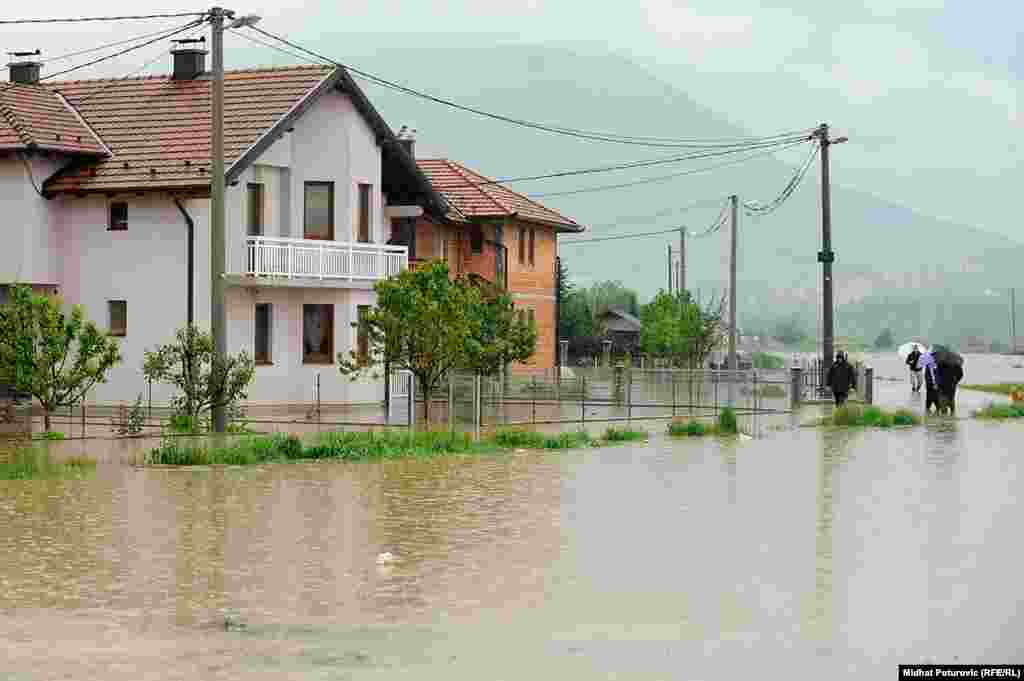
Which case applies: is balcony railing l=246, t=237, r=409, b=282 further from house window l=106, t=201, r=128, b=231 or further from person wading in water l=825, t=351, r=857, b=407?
person wading in water l=825, t=351, r=857, b=407

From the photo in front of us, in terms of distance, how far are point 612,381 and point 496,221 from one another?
38.9 ft

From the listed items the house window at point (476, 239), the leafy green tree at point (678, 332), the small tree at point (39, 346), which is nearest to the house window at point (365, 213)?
the house window at point (476, 239)

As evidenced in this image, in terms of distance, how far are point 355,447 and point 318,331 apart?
55.2 ft

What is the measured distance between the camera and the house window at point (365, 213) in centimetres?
4778

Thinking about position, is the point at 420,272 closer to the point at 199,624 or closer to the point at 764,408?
the point at 764,408

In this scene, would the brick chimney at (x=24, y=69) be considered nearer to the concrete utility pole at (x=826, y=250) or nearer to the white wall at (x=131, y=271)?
the white wall at (x=131, y=271)

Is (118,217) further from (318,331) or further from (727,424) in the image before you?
(727,424)

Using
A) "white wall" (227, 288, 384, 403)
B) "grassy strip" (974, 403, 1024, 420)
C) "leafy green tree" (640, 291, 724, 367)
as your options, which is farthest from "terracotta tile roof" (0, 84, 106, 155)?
"leafy green tree" (640, 291, 724, 367)

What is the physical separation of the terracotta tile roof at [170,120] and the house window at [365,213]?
364 centimetres

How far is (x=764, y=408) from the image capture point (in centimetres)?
4862

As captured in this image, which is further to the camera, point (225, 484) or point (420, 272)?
point (420, 272)

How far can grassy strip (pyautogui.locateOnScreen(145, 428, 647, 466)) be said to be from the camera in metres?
28.3

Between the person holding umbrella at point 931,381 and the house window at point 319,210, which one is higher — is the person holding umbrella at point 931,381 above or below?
below

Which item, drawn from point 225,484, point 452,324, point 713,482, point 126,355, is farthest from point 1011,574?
point 126,355
